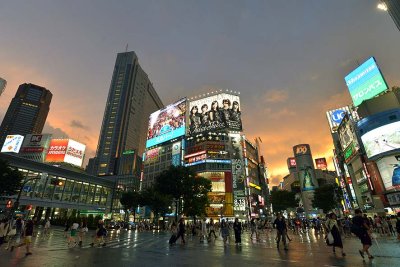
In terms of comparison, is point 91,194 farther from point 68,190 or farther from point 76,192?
point 68,190

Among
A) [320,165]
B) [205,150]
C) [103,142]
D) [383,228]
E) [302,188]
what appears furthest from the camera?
[103,142]

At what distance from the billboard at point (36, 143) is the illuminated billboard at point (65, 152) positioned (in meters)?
18.6

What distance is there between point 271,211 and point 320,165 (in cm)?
5663

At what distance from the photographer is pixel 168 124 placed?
8631 centimetres

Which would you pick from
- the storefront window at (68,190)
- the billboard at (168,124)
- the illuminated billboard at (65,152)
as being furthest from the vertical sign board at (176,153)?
the storefront window at (68,190)

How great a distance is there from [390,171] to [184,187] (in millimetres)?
A: 40569

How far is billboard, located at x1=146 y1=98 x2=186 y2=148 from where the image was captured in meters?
81.8

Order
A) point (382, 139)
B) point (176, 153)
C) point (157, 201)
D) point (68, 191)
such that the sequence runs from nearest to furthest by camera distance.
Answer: point (382, 139) < point (157, 201) < point (68, 191) < point (176, 153)

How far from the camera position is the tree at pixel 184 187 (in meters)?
45.3

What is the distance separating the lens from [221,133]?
82875mm

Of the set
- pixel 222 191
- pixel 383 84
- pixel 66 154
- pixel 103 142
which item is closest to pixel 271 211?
pixel 222 191

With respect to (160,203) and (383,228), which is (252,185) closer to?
(160,203)

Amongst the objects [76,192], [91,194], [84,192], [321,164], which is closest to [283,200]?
[321,164]

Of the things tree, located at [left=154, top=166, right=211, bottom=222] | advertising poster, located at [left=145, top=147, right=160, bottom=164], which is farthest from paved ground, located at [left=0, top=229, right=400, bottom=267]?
advertising poster, located at [left=145, top=147, right=160, bottom=164]
